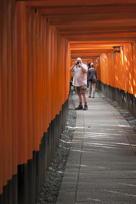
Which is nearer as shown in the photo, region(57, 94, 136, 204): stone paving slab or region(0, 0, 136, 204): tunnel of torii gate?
region(0, 0, 136, 204): tunnel of torii gate

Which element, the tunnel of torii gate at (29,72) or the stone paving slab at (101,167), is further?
the stone paving slab at (101,167)

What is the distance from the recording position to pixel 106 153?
10297 millimetres

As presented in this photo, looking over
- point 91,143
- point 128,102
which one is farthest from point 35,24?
point 128,102

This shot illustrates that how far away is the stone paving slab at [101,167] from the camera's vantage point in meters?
7.01

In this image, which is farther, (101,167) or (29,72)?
(101,167)

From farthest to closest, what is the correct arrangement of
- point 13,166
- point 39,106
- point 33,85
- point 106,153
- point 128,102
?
point 128,102
point 106,153
point 39,106
point 33,85
point 13,166

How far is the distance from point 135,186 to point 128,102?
1136 cm

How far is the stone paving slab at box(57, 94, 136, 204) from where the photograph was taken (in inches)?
276

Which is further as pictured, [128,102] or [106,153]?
[128,102]

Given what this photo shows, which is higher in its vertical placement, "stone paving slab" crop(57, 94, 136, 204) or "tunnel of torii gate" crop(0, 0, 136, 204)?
"tunnel of torii gate" crop(0, 0, 136, 204)

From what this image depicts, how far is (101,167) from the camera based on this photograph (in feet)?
29.2

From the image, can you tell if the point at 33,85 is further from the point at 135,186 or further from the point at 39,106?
the point at 135,186

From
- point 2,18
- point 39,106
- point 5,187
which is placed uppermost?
point 2,18

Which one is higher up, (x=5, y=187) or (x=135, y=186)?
(x=5, y=187)
